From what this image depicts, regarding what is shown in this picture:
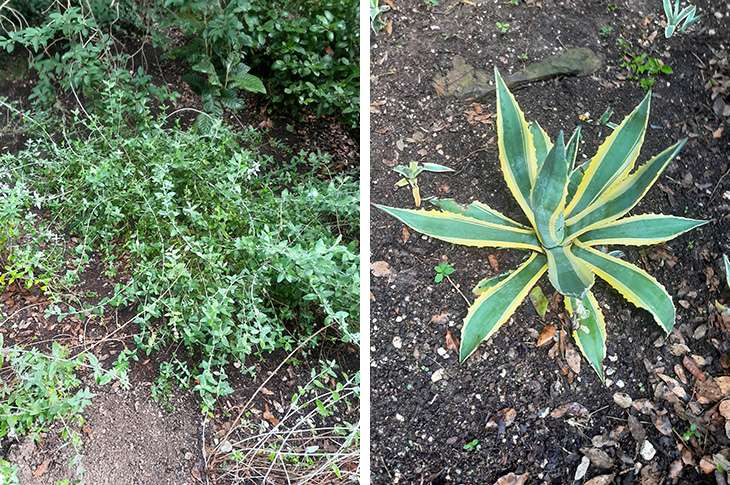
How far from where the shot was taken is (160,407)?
124cm

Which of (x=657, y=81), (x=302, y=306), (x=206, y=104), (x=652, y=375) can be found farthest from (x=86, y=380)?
(x=657, y=81)

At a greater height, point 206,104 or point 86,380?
point 206,104

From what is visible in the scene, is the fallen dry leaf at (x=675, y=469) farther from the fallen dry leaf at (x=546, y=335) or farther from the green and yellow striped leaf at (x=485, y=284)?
the green and yellow striped leaf at (x=485, y=284)

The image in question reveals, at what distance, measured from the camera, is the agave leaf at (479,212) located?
3.45 ft

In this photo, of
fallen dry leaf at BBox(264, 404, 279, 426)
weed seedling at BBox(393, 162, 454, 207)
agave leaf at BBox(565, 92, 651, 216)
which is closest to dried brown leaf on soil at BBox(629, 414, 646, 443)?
agave leaf at BBox(565, 92, 651, 216)

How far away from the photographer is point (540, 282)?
105 centimetres

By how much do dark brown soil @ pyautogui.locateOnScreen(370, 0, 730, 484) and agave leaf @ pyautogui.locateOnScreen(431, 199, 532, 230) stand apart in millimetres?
38

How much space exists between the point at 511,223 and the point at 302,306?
0.55m

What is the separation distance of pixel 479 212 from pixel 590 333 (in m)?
0.30

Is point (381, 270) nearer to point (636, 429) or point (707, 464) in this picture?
point (636, 429)

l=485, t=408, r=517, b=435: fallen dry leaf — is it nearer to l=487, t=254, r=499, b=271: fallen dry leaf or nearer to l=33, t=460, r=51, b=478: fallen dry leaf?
l=487, t=254, r=499, b=271: fallen dry leaf

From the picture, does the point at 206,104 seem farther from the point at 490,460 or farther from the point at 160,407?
the point at 490,460

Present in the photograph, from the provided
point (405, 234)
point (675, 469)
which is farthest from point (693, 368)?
point (405, 234)

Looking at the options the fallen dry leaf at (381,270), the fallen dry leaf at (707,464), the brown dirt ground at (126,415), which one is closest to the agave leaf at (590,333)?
the fallen dry leaf at (707,464)
